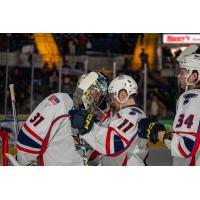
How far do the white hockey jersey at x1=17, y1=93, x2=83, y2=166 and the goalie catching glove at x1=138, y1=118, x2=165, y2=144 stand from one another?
1.37 ft

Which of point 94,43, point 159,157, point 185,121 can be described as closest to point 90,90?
point 185,121

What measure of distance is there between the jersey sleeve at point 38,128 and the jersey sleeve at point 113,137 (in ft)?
0.76

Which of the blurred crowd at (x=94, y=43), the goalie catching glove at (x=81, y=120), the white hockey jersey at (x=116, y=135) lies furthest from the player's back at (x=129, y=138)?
the blurred crowd at (x=94, y=43)

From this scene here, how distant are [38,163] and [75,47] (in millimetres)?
8428

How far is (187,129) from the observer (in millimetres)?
3076

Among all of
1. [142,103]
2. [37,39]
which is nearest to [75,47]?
[37,39]

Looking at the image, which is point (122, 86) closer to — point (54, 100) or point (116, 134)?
point (116, 134)

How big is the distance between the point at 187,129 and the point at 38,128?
34.0 inches

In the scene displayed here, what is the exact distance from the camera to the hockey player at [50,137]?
10.0 ft

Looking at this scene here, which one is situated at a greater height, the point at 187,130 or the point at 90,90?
the point at 90,90

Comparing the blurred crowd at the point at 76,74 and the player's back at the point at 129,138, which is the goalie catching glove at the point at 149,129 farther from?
the blurred crowd at the point at 76,74

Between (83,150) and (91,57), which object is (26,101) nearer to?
(91,57)

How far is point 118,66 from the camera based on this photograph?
919 centimetres

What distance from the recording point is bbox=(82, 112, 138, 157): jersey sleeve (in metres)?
3.11
